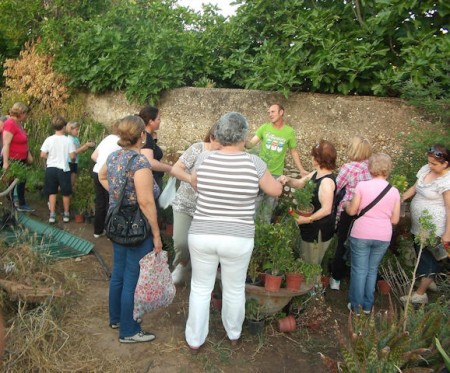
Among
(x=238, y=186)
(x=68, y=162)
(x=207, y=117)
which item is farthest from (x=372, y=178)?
(x=68, y=162)

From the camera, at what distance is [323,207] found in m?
4.22

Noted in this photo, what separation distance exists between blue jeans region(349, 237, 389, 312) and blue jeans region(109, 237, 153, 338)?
194 cm

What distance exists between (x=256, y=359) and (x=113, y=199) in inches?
68.9

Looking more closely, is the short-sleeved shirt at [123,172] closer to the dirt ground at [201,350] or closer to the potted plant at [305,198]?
the dirt ground at [201,350]

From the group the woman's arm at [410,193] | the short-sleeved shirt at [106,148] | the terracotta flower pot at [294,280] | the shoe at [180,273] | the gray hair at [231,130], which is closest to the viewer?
the gray hair at [231,130]

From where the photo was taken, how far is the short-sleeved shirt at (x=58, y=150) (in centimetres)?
644

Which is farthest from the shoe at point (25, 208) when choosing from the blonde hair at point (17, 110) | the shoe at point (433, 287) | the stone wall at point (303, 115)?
the shoe at point (433, 287)

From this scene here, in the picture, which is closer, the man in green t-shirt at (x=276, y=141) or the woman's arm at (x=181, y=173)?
the woman's arm at (x=181, y=173)

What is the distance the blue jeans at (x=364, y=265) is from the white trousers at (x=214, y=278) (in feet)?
4.17

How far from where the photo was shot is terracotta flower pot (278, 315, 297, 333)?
160 inches

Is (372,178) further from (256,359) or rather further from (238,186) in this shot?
(256,359)

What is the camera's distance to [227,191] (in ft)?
10.8

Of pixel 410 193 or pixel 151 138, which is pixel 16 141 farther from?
pixel 410 193

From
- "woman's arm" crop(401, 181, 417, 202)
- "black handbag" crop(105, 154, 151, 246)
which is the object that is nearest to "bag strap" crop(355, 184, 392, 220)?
"woman's arm" crop(401, 181, 417, 202)
